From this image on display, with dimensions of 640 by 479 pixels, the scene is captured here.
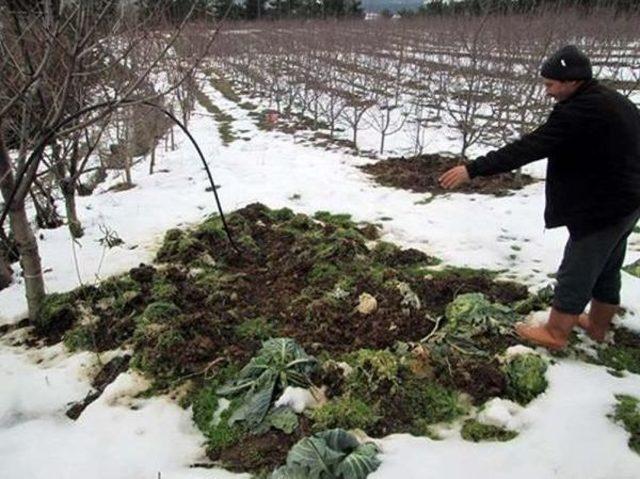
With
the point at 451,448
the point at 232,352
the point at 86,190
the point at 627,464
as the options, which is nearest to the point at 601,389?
the point at 627,464

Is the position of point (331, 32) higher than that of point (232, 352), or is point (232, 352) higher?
point (331, 32)

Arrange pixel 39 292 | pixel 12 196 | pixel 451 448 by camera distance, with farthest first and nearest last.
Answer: pixel 39 292, pixel 12 196, pixel 451 448

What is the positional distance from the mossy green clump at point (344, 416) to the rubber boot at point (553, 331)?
1.26 m

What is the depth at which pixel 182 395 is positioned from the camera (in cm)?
325

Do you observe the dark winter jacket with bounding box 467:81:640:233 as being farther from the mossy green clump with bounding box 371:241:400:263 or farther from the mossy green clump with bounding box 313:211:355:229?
the mossy green clump with bounding box 313:211:355:229

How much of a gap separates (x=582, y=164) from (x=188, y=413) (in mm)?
2734

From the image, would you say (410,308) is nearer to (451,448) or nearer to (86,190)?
(451,448)

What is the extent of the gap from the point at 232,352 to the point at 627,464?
2410mm

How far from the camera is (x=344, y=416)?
9.45 feet

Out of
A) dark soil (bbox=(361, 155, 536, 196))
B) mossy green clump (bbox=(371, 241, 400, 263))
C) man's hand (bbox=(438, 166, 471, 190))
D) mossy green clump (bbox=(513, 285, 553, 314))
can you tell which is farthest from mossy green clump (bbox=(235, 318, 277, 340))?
dark soil (bbox=(361, 155, 536, 196))

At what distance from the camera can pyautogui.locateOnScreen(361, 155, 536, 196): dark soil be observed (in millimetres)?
7832

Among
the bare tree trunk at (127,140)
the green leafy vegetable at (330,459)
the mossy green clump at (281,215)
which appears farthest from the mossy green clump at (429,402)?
the bare tree trunk at (127,140)

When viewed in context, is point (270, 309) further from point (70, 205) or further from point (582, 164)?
point (70, 205)

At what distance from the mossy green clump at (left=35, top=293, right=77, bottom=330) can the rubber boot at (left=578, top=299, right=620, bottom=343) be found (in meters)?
3.94
